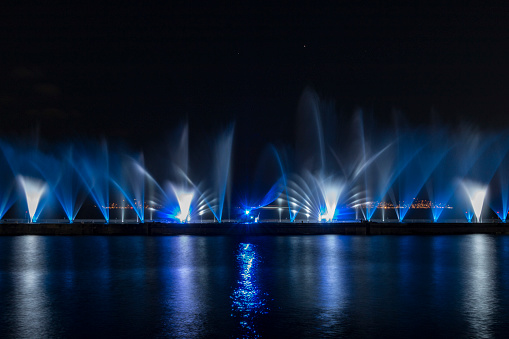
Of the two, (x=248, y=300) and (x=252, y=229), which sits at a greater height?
(x=252, y=229)

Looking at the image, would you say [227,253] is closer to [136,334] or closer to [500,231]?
[136,334]

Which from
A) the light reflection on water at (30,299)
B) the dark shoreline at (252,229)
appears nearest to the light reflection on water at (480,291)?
the light reflection on water at (30,299)

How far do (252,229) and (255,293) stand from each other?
31530 mm

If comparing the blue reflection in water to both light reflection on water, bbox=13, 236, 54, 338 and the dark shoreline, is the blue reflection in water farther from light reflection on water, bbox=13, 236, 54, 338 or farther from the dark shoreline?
the dark shoreline

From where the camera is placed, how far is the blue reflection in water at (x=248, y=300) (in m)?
13.9

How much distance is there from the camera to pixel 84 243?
136ft

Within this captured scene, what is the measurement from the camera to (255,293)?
727 inches

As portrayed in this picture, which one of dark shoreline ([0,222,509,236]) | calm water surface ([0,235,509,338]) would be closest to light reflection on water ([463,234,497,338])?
calm water surface ([0,235,509,338])

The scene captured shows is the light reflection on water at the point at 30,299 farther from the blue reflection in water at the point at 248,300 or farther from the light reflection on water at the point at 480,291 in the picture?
the light reflection on water at the point at 480,291

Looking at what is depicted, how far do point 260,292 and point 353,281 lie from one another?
485 cm

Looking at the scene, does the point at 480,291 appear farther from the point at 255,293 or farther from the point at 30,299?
the point at 30,299

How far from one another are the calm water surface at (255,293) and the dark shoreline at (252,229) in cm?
1559

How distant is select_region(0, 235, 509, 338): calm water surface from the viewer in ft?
45.2

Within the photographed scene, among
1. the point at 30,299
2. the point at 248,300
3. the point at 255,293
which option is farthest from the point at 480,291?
the point at 30,299
